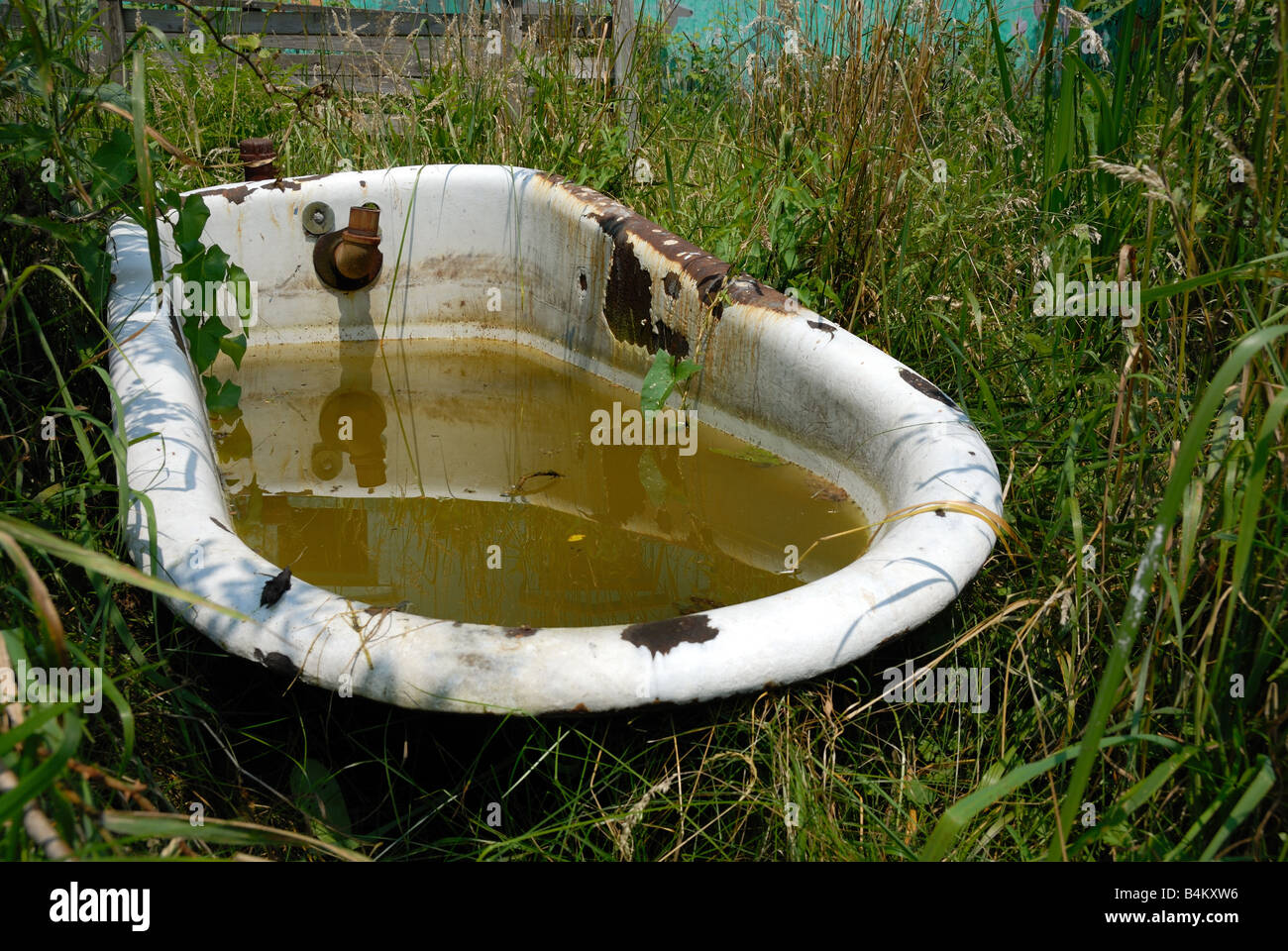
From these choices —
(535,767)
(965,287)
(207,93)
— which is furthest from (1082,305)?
(207,93)

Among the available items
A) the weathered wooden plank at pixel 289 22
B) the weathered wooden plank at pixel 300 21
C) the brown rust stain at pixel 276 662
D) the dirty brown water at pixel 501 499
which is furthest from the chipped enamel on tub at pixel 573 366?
the weathered wooden plank at pixel 289 22

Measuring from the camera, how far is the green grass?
3.69ft

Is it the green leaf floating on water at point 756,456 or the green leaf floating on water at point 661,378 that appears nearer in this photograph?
the green leaf floating on water at point 756,456

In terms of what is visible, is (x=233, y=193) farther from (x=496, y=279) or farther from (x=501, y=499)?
(x=501, y=499)

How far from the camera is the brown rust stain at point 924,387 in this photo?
1700 millimetres

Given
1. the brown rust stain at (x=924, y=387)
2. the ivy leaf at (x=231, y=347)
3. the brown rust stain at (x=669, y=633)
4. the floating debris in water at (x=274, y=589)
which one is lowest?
the brown rust stain at (x=669, y=633)

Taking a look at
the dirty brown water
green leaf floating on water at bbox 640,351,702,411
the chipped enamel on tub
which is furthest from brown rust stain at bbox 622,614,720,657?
green leaf floating on water at bbox 640,351,702,411

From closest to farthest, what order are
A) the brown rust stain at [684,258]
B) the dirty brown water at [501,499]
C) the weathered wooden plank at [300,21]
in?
the dirty brown water at [501,499] → the brown rust stain at [684,258] → the weathered wooden plank at [300,21]

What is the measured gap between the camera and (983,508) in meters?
1.41

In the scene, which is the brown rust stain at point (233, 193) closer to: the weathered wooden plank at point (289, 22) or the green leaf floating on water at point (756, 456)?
the green leaf floating on water at point (756, 456)

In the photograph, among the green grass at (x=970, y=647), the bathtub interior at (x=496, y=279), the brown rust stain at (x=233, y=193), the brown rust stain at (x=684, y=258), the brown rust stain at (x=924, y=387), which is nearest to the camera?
the green grass at (x=970, y=647)

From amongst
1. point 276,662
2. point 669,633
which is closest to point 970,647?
point 669,633

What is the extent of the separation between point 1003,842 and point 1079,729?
0.21 metres

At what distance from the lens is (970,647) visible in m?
1.54
